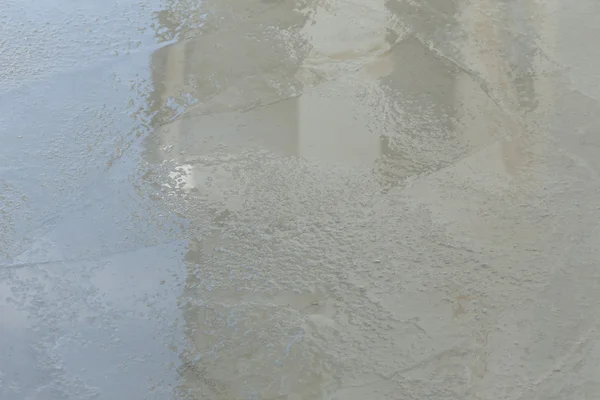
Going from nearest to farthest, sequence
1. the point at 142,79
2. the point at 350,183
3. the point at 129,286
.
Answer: the point at 129,286 → the point at 350,183 → the point at 142,79

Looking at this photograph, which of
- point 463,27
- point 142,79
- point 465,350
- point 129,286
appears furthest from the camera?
point 463,27

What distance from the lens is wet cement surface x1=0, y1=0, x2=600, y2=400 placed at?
193 cm

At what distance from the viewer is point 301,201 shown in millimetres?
2385

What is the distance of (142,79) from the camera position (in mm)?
2943

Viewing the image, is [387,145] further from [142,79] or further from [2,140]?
[2,140]

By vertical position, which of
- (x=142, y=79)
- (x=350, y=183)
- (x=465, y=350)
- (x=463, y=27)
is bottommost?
(x=465, y=350)

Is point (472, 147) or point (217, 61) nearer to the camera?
point (472, 147)

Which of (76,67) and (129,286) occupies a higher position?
(76,67)

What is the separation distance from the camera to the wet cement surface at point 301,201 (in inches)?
76.1

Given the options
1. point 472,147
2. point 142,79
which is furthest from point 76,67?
point 472,147

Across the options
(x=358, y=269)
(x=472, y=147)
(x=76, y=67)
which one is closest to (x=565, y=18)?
(x=472, y=147)

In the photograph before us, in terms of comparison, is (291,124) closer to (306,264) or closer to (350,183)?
(350,183)

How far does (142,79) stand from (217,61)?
12.9 inches

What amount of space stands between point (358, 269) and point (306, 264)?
16 cm
